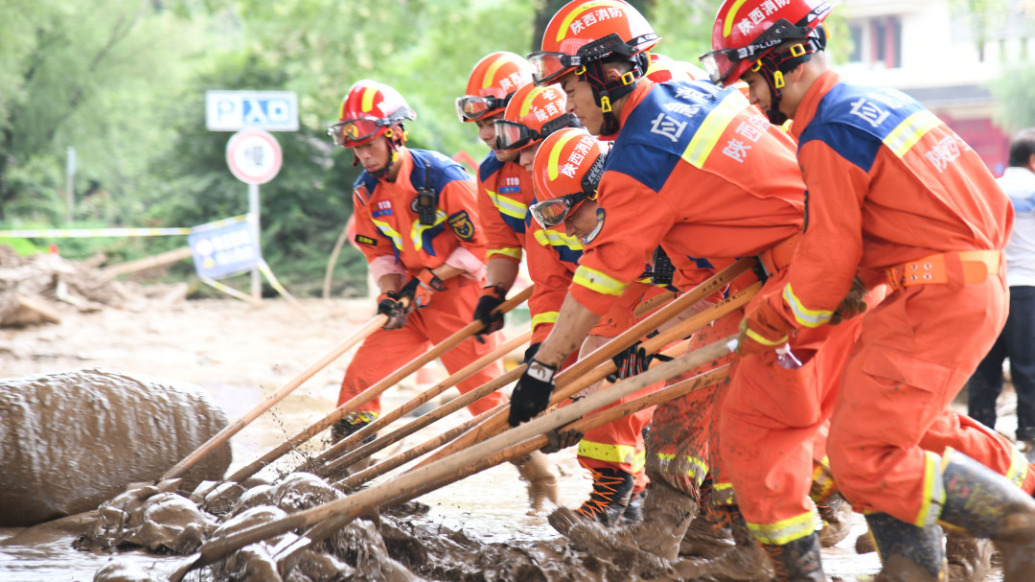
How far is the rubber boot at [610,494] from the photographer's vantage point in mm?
4379

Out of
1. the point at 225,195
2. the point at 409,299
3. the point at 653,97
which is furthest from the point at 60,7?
the point at 653,97

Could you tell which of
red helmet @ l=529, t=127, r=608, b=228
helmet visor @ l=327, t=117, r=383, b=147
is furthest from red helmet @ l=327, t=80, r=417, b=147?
red helmet @ l=529, t=127, r=608, b=228

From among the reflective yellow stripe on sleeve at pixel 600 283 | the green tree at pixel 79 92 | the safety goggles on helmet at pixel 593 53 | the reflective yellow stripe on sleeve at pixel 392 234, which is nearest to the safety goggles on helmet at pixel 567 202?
the safety goggles on helmet at pixel 593 53

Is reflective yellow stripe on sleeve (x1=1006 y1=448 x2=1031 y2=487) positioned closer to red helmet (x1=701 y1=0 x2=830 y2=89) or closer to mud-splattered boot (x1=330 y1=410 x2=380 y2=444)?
red helmet (x1=701 y1=0 x2=830 y2=89)

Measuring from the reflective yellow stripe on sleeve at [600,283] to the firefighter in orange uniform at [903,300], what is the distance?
1.61 ft

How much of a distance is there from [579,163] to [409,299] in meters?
1.87

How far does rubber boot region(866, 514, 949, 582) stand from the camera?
2916 millimetres

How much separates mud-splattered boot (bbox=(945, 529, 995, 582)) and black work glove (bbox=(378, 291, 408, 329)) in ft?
10.2

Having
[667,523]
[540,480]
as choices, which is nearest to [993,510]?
[667,523]

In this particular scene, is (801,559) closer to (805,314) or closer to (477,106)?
(805,314)

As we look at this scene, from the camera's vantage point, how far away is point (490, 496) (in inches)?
207

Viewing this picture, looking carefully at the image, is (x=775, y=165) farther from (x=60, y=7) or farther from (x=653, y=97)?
(x=60, y=7)

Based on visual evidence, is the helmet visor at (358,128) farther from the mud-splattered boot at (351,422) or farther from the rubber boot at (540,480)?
the rubber boot at (540,480)

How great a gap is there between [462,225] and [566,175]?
62.6 inches
